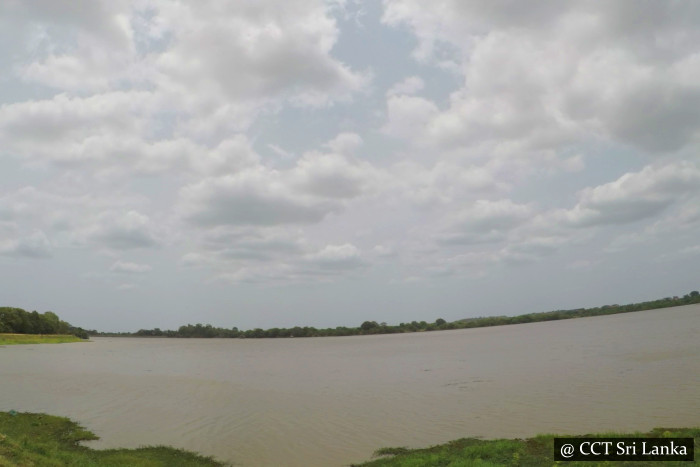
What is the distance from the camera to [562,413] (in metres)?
17.9

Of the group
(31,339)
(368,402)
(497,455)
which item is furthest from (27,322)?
(497,455)

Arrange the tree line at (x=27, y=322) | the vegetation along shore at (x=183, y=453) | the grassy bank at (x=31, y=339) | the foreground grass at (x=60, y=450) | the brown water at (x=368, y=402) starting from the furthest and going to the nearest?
the tree line at (x=27, y=322), the grassy bank at (x=31, y=339), the brown water at (x=368, y=402), the vegetation along shore at (x=183, y=453), the foreground grass at (x=60, y=450)

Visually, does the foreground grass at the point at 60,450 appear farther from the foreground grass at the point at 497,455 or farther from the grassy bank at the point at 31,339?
the grassy bank at the point at 31,339

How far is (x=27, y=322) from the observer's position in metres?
105

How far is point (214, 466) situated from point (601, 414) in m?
14.1

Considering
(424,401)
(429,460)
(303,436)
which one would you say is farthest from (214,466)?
(424,401)

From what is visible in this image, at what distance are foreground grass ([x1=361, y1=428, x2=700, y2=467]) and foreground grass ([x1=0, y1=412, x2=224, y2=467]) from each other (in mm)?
6162

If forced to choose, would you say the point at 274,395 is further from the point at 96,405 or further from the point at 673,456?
the point at 673,456

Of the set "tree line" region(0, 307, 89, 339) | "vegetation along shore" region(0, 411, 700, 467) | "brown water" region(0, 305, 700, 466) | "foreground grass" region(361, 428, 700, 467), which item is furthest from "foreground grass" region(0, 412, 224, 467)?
"tree line" region(0, 307, 89, 339)

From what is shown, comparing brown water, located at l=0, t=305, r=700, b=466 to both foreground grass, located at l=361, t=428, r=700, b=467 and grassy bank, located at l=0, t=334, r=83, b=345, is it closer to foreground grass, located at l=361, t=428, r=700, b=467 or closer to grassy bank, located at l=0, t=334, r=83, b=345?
foreground grass, located at l=361, t=428, r=700, b=467

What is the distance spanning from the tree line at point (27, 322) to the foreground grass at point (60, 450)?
101 m

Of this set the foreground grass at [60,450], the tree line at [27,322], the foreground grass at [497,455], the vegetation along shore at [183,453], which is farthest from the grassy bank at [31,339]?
the foreground grass at [497,455]

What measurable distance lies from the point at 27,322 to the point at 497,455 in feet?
404

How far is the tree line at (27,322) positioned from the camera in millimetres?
99062
